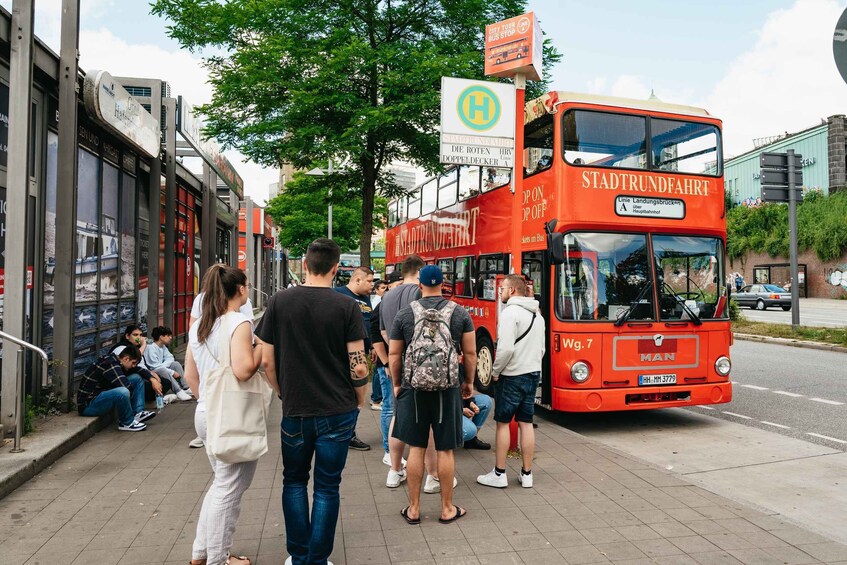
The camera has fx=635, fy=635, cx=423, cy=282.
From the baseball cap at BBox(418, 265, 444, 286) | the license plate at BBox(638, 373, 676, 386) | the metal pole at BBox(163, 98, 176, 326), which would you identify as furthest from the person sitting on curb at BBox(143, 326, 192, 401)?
the license plate at BBox(638, 373, 676, 386)

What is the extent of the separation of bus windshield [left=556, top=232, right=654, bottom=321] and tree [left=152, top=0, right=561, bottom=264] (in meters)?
4.56

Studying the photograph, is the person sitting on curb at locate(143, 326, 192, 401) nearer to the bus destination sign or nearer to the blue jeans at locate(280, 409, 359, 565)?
the blue jeans at locate(280, 409, 359, 565)

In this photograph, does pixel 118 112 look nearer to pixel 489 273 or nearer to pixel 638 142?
pixel 489 273

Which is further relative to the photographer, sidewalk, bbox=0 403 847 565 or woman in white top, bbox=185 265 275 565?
sidewalk, bbox=0 403 847 565

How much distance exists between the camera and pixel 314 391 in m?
3.47

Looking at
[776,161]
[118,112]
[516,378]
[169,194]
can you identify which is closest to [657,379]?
[516,378]

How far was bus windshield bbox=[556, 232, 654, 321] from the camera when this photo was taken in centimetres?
754

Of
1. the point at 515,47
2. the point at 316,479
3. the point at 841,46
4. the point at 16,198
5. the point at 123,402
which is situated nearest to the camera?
the point at 841,46

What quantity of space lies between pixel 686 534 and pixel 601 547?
67 cm

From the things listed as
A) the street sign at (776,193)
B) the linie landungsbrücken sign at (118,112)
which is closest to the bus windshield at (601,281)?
the linie landungsbrücken sign at (118,112)

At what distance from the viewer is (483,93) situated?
6664 millimetres

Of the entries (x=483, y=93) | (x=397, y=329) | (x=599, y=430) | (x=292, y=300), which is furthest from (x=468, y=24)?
(x=292, y=300)

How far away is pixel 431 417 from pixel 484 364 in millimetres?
5236

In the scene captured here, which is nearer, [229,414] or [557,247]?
[229,414]
